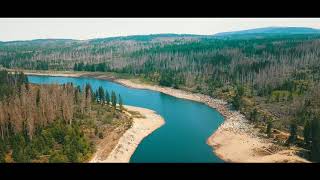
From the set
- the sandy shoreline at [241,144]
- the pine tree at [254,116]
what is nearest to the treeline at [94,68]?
the sandy shoreline at [241,144]

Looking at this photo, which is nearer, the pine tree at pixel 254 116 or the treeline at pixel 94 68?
the pine tree at pixel 254 116

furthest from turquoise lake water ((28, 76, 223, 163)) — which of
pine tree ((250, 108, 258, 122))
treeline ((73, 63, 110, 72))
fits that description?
treeline ((73, 63, 110, 72))

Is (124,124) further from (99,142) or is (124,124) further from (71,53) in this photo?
(71,53)

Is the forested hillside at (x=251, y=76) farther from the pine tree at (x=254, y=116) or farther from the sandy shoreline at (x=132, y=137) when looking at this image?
the sandy shoreline at (x=132, y=137)

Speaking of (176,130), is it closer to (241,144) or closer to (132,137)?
(132,137)

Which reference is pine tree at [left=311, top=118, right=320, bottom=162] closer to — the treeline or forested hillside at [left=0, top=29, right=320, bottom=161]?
forested hillside at [left=0, top=29, right=320, bottom=161]

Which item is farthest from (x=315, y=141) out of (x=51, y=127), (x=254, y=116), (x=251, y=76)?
(x=251, y=76)
